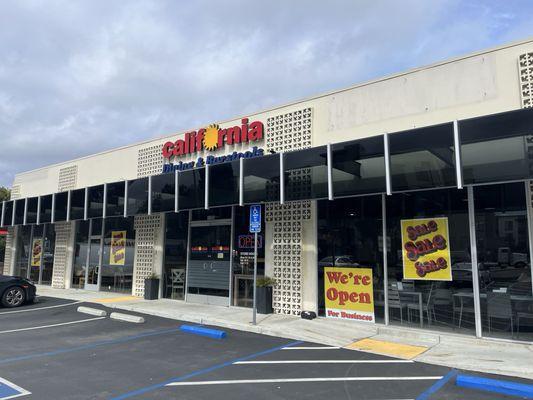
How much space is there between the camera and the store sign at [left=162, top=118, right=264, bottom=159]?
526 inches

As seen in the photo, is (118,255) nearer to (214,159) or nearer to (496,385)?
(214,159)

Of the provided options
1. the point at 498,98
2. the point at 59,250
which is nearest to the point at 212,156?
the point at 498,98

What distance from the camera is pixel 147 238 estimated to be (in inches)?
637

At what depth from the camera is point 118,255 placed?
17.4m

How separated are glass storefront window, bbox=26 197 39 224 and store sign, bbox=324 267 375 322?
1362cm

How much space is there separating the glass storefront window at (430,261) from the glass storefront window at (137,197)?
7.69 m

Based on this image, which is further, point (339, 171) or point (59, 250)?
point (59, 250)

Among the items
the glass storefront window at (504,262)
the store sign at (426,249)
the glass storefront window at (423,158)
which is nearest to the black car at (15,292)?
the store sign at (426,249)

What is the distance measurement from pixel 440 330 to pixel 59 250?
16953 mm

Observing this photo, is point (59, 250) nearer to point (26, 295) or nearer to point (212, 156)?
point (26, 295)

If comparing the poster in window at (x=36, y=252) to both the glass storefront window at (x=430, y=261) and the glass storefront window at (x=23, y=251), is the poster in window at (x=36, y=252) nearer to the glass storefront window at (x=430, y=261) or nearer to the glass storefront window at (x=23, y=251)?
the glass storefront window at (x=23, y=251)

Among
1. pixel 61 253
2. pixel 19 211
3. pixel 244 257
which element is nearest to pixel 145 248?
pixel 244 257

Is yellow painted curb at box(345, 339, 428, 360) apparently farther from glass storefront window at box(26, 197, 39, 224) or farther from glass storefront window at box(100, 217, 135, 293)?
glass storefront window at box(26, 197, 39, 224)

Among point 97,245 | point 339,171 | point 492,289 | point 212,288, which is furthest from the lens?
point 97,245
